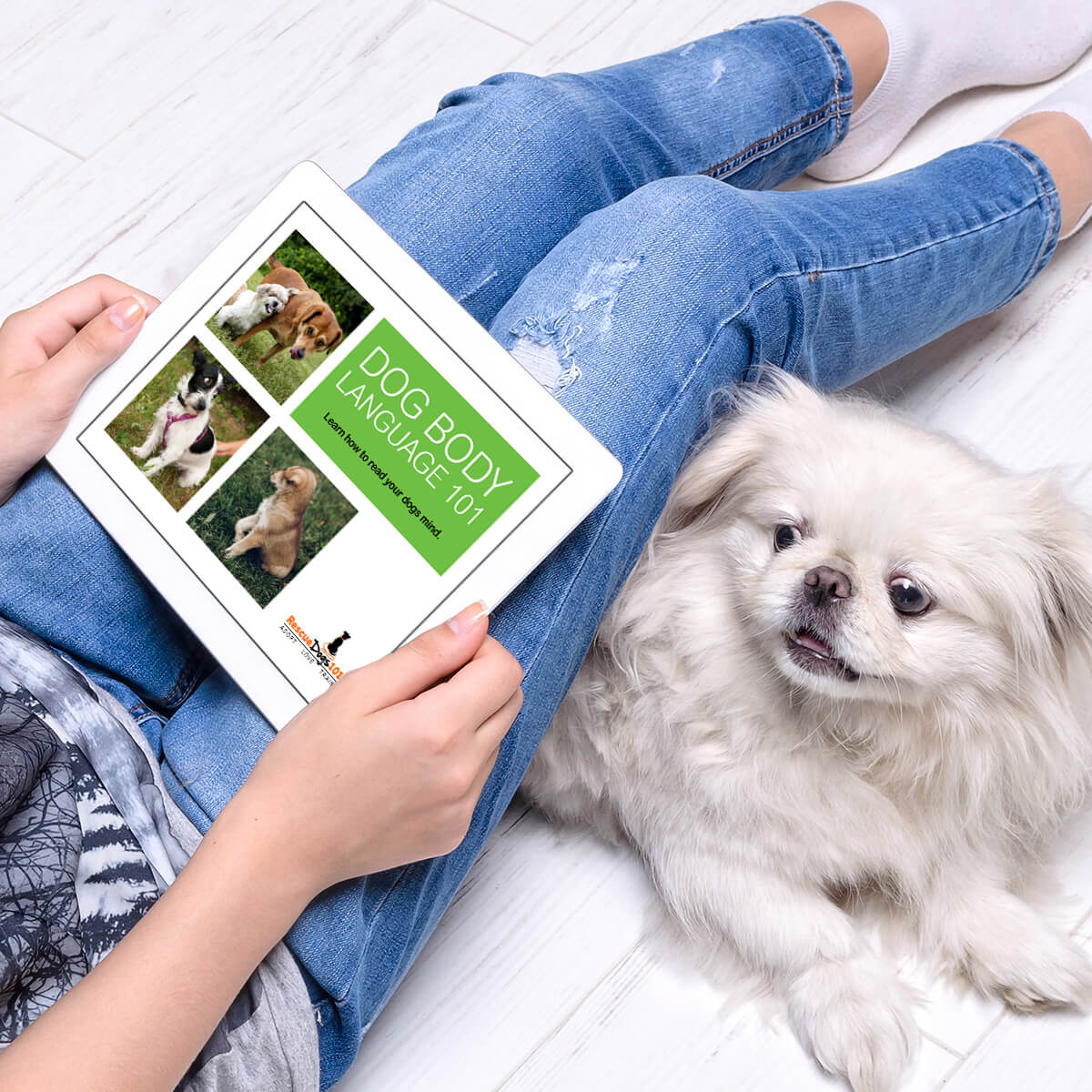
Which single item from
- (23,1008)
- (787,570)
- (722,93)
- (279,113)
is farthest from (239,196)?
(23,1008)

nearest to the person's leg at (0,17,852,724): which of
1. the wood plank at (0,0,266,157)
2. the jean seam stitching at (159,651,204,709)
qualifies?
the jean seam stitching at (159,651,204,709)

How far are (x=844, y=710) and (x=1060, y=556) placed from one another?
197 mm

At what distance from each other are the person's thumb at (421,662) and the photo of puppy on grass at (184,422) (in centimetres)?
22

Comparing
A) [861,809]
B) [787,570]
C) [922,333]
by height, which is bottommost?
[861,809]

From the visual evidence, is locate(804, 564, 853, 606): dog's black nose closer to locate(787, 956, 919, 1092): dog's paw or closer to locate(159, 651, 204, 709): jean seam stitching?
locate(787, 956, 919, 1092): dog's paw

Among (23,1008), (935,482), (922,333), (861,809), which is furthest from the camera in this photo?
(922,333)

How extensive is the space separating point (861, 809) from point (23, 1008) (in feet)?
2.04

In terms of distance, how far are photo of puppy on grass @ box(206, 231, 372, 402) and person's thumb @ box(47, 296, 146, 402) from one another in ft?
0.21

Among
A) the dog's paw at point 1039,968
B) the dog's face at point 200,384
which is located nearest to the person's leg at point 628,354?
the dog's face at point 200,384

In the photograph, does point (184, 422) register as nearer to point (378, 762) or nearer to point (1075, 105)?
point (378, 762)

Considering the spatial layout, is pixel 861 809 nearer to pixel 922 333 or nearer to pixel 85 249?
pixel 922 333

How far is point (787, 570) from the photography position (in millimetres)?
821

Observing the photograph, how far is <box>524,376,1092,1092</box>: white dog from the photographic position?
2.61 feet

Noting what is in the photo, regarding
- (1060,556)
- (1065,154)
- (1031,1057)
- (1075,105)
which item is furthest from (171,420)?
(1075,105)
